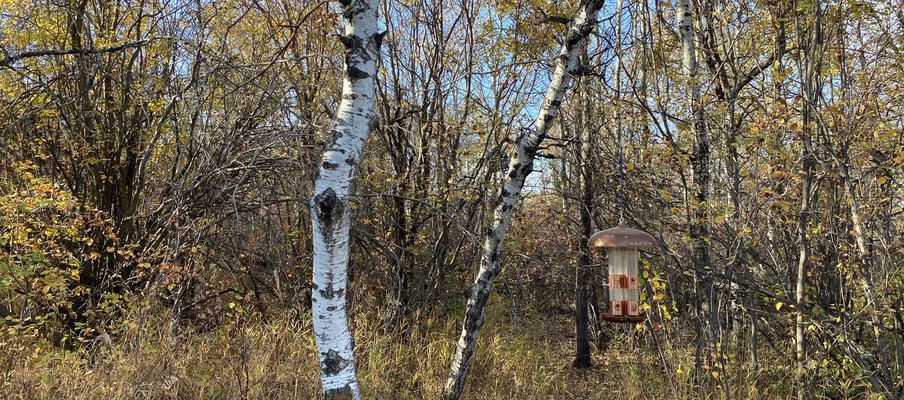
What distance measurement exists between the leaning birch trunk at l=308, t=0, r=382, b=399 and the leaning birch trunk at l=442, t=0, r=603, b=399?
131cm

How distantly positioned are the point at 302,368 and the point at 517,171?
2525 millimetres

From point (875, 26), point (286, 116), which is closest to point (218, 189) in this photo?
point (286, 116)

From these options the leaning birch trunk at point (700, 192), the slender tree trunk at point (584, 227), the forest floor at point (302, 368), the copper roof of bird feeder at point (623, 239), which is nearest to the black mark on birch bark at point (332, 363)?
the forest floor at point (302, 368)

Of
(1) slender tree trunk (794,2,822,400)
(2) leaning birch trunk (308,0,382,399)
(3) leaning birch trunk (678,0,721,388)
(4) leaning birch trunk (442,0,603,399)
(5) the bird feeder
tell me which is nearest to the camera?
(2) leaning birch trunk (308,0,382,399)

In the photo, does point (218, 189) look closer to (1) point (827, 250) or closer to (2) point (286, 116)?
(2) point (286, 116)

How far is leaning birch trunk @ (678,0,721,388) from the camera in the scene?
14.3 feet

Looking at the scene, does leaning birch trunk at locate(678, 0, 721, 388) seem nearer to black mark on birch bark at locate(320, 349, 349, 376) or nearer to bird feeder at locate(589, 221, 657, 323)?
bird feeder at locate(589, 221, 657, 323)

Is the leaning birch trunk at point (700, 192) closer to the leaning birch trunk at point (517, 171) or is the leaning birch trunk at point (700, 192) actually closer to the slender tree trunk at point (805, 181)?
the slender tree trunk at point (805, 181)

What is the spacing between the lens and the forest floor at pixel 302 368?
3.92 m

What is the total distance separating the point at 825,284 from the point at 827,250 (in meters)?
A: 0.29

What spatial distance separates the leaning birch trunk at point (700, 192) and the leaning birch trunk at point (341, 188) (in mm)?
2828

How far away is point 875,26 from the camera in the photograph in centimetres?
410

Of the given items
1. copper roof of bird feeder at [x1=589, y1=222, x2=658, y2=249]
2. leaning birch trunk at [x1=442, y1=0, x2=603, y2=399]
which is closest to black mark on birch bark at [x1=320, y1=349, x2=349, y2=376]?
leaning birch trunk at [x1=442, y1=0, x2=603, y2=399]

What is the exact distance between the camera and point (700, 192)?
4.57 m
